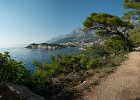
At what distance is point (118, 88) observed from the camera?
1430cm

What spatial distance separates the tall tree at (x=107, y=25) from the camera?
3612 centimetres

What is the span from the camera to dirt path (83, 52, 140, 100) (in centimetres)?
1295

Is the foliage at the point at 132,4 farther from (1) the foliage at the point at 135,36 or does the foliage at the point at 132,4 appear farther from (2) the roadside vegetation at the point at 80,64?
(1) the foliage at the point at 135,36

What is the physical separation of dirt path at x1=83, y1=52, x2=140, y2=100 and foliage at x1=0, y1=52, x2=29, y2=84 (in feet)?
12.2

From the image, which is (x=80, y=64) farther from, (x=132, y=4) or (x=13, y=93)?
(x=132, y=4)

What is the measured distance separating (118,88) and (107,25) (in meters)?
23.6

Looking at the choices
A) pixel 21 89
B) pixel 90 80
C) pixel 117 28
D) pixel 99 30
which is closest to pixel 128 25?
pixel 117 28

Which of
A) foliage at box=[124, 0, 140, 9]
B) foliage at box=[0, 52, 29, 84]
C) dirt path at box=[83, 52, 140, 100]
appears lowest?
dirt path at box=[83, 52, 140, 100]

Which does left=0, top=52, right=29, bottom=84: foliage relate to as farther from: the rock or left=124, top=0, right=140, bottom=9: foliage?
left=124, top=0, right=140, bottom=9: foliage

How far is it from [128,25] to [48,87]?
24.9 metres

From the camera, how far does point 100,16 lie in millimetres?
36188

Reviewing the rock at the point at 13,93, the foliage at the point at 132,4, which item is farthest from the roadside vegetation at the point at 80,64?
the rock at the point at 13,93

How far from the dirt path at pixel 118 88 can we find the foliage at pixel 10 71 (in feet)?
12.2

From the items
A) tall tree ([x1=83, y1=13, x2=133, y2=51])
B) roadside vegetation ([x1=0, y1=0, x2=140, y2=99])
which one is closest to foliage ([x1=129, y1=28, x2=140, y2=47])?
roadside vegetation ([x1=0, y1=0, x2=140, y2=99])
